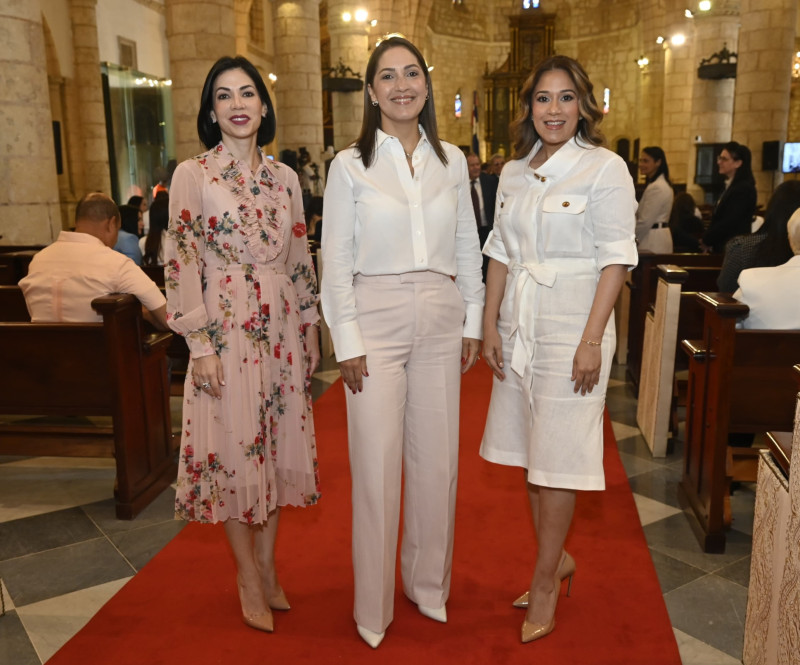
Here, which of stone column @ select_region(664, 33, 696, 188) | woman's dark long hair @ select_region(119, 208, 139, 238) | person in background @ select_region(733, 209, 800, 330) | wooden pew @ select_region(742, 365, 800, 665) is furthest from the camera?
stone column @ select_region(664, 33, 696, 188)

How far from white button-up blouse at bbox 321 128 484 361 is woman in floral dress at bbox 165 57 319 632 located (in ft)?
0.71

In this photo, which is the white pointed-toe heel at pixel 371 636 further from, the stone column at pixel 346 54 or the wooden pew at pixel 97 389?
the stone column at pixel 346 54

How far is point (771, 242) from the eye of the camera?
145 inches

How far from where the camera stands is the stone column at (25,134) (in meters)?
5.78

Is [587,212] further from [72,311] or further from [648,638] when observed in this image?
[72,311]

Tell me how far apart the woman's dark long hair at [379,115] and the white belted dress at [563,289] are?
0.33 m

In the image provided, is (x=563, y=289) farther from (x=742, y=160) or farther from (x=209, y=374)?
(x=742, y=160)

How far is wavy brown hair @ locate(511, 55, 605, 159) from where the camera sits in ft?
7.35

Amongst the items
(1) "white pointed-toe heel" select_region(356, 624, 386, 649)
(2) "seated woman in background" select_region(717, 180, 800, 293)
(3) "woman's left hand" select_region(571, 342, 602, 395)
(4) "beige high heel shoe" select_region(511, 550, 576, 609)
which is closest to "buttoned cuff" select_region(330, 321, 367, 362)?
(3) "woman's left hand" select_region(571, 342, 602, 395)

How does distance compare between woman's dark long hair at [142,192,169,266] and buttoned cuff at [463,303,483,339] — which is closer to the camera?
→ buttoned cuff at [463,303,483,339]

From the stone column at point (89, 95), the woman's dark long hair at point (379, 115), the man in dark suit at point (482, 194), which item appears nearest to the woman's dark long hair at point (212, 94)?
the woman's dark long hair at point (379, 115)

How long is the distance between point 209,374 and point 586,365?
1129 millimetres

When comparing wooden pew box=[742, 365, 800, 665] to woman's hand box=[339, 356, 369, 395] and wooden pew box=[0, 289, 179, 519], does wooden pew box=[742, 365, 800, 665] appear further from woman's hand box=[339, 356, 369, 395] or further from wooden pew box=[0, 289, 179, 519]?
wooden pew box=[0, 289, 179, 519]

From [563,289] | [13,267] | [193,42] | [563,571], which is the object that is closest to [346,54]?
[193,42]
